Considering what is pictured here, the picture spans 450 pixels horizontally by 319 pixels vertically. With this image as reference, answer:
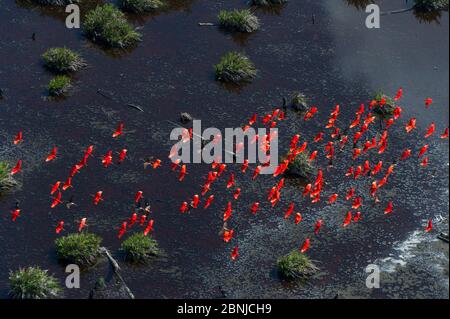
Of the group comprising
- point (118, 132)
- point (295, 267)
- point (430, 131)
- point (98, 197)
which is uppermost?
point (430, 131)

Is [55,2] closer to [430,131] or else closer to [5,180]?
[5,180]

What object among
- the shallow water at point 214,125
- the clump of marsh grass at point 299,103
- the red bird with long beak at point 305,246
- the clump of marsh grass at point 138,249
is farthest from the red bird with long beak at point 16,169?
the clump of marsh grass at point 299,103

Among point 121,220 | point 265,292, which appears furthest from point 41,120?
point 265,292

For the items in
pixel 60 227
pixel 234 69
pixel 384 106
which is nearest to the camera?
pixel 60 227

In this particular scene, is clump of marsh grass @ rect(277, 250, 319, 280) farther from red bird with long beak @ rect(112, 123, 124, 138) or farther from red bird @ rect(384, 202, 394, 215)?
red bird with long beak @ rect(112, 123, 124, 138)

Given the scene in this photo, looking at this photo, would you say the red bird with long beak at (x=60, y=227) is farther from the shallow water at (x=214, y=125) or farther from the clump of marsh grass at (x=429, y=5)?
the clump of marsh grass at (x=429, y=5)

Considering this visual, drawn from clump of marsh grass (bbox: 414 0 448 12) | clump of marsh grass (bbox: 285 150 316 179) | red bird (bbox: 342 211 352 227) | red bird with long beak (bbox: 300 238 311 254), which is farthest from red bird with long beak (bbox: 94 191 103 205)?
clump of marsh grass (bbox: 414 0 448 12)

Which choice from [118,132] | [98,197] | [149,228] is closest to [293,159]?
[149,228]
